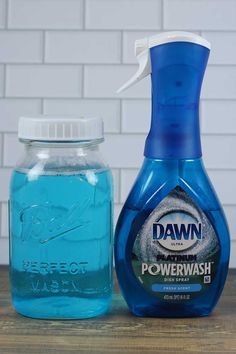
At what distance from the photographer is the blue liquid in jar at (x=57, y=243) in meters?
0.83

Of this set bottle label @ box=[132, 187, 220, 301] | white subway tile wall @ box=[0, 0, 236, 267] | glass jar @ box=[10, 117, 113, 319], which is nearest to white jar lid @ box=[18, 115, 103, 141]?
glass jar @ box=[10, 117, 113, 319]

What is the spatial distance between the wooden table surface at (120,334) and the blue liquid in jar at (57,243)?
24mm

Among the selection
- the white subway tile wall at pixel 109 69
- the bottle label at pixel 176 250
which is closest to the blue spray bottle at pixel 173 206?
the bottle label at pixel 176 250

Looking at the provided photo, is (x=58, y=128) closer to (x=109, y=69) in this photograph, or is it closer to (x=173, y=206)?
(x=173, y=206)

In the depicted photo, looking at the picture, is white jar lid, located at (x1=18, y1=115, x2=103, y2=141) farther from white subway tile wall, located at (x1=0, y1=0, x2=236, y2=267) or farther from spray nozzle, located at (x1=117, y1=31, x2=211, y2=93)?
white subway tile wall, located at (x1=0, y1=0, x2=236, y2=267)

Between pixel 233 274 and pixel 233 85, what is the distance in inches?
12.0

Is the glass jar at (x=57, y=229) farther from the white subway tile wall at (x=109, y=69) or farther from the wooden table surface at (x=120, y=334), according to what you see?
the white subway tile wall at (x=109, y=69)

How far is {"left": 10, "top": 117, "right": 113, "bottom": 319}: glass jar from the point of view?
0.83 metres

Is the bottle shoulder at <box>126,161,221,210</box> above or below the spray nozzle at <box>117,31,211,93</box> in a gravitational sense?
below

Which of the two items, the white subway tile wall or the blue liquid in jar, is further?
the white subway tile wall

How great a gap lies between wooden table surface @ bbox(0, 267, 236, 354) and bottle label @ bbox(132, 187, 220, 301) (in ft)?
0.13

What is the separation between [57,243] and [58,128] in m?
0.13

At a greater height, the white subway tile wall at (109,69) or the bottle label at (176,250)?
the white subway tile wall at (109,69)

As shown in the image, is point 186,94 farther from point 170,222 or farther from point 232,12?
point 232,12
